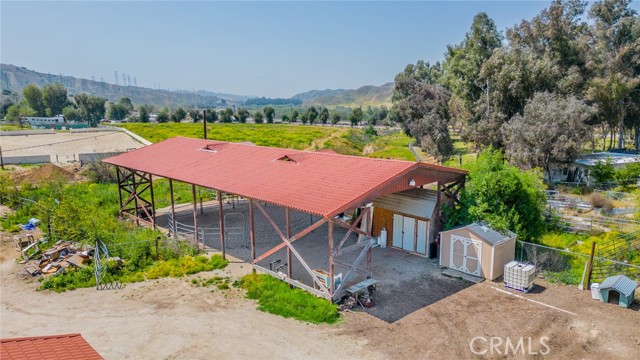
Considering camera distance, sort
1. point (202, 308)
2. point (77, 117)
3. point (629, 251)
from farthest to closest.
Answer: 1. point (77, 117)
2. point (629, 251)
3. point (202, 308)

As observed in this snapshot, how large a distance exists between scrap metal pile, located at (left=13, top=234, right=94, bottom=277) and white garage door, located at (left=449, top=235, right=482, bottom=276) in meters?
15.3

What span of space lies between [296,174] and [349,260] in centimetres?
439

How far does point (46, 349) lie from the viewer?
702 cm

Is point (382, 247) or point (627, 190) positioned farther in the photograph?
point (627, 190)

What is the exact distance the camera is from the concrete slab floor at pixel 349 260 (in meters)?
14.1

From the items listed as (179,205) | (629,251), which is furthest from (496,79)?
(179,205)

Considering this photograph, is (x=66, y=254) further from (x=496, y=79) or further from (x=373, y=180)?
(x=496, y=79)

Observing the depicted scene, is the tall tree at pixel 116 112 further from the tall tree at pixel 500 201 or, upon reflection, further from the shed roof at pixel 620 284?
the shed roof at pixel 620 284

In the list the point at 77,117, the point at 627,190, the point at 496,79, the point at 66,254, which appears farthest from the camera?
the point at 77,117

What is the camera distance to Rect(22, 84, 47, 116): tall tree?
11338 cm

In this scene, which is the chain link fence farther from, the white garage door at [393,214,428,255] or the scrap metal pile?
the scrap metal pile

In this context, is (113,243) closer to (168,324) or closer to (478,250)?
(168,324)

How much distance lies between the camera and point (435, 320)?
41.6 feet

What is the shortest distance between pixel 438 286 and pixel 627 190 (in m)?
21.6
